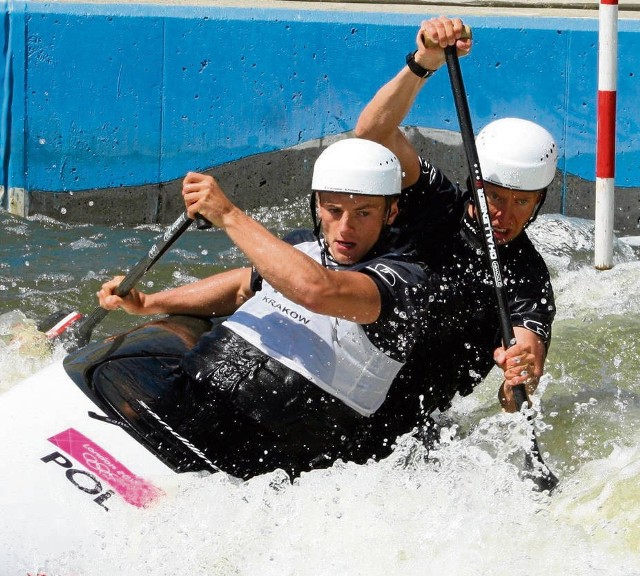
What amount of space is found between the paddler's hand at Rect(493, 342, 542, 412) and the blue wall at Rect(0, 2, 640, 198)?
4030 millimetres

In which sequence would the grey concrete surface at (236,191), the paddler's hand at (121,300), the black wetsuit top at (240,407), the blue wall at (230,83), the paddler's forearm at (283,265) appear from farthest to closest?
the grey concrete surface at (236,191), the blue wall at (230,83), the paddler's hand at (121,300), the black wetsuit top at (240,407), the paddler's forearm at (283,265)

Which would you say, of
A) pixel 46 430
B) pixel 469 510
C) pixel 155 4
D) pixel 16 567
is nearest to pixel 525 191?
pixel 469 510

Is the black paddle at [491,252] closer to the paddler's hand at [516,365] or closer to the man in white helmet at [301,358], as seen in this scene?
the paddler's hand at [516,365]

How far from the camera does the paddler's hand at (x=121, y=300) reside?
4277mm

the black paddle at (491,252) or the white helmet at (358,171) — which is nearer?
the white helmet at (358,171)

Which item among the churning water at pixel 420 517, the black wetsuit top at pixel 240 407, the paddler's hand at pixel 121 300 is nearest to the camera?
the churning water at pixel 420 517

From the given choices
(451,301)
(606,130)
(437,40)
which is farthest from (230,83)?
(451,301)

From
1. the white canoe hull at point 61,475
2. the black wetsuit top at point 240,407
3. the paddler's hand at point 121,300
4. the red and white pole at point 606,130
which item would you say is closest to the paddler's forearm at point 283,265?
the black wetsuit top at point 240,407

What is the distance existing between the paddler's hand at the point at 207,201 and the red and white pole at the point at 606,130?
2962mm

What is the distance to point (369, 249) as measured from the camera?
368 cm

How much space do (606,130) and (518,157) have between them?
228cm

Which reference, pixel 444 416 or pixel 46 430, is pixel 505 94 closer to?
pixel 444 416

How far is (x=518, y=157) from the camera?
402cm

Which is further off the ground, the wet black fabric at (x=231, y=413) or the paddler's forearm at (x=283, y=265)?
the paddler's forearm at (x=283, y=265)
